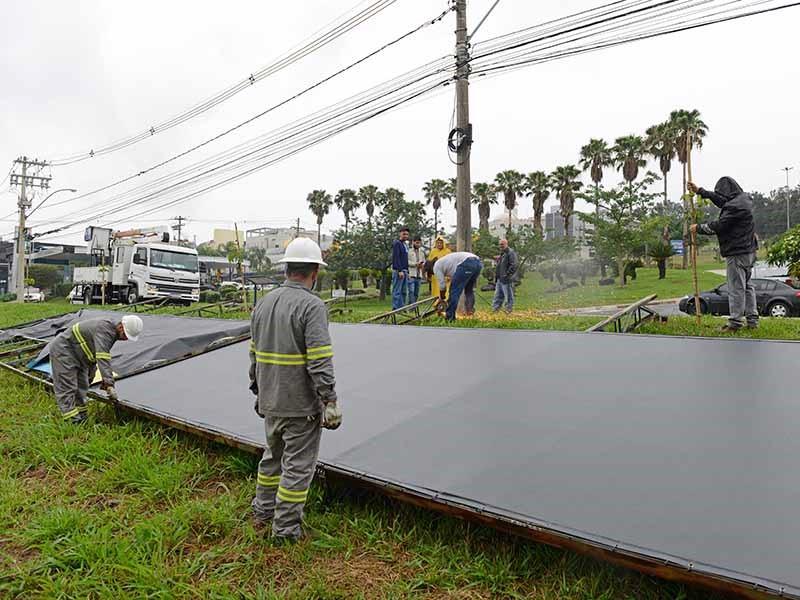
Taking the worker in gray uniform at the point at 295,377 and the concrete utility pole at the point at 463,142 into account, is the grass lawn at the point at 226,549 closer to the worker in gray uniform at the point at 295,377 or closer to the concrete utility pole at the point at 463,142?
the worker in gray uniform at the point at 295,377

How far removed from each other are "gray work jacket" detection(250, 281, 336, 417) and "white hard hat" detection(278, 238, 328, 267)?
13 cm

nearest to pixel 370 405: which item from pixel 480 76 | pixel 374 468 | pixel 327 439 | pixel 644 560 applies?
pixel 327 439

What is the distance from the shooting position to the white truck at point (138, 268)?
19.6m

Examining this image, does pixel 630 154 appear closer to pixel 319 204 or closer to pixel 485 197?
pixel 485 197

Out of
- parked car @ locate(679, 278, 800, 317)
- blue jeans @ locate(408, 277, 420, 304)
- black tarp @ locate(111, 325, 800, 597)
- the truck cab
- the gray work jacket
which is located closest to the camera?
black tarp @ locate(111, 325, 800, 597)

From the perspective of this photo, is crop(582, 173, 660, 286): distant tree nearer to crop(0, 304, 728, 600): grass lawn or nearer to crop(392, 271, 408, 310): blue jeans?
crop(392, 271, 408, 310): blue jeans

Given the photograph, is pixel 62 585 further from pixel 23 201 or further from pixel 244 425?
pixel 23 201

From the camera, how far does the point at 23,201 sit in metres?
32.0

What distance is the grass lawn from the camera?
2.29 m

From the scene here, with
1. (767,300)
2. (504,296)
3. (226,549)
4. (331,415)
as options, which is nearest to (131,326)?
(226,549)

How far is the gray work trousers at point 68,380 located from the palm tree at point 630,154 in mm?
36064

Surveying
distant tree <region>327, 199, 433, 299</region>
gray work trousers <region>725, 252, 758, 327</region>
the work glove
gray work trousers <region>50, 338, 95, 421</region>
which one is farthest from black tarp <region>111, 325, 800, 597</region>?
distant tree <region>327, 199, 433, 299</region>

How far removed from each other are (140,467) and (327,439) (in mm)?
1460

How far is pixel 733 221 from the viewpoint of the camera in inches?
213
